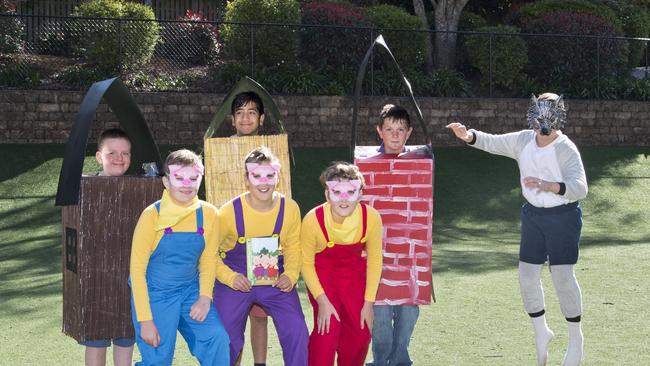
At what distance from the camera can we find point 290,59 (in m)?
19.1

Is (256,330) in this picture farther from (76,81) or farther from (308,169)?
(76,81)

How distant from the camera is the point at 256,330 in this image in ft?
20.7

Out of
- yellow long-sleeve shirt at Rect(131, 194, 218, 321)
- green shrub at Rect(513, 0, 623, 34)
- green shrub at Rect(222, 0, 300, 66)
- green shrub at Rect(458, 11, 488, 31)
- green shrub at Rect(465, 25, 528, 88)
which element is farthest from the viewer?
green shrub at Rect(458, 11, 488, 31)

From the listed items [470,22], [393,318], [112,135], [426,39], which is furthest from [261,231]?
[470,22]

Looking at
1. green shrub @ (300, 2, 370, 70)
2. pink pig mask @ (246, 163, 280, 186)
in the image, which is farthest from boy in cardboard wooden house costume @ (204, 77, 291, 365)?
green shrub @ (300, 2, 370, 70)

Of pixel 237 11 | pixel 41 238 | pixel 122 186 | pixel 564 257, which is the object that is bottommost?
pixel 41 238

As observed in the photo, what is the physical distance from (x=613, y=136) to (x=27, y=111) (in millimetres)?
10723

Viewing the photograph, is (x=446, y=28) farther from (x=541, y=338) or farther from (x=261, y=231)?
(x=261, y=231)

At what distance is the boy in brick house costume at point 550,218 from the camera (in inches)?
252

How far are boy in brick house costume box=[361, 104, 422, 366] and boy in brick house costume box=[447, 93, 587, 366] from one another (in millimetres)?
420

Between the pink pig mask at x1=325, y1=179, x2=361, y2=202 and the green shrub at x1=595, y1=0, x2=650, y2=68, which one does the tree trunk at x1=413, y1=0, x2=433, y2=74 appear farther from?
the pink pig mask at x1=325, y1=179, x2=361, y2=202

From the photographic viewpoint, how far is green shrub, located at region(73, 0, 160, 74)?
1811 centimetres

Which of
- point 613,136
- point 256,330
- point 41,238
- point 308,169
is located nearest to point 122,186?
point 256,330

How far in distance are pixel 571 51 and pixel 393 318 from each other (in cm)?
1573
